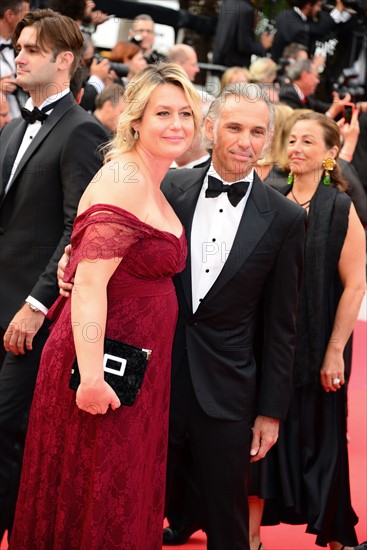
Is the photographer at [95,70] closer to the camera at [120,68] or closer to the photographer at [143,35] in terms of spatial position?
the camera at [120,68]

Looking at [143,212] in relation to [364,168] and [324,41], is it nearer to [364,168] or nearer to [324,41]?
[364,168]

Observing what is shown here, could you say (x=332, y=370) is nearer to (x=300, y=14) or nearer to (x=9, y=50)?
(x=9, y=50)

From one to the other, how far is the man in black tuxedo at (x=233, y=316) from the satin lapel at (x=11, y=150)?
2.49 feet

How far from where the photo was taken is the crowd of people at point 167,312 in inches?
104

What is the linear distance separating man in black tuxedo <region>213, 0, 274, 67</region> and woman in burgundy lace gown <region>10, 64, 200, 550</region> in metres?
7.09

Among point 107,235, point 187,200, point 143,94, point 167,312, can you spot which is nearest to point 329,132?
point 187,200

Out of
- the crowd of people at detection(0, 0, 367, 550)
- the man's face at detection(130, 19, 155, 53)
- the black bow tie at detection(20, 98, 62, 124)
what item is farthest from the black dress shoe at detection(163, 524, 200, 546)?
→ the man's face at detection(130, 19, 155, 53)

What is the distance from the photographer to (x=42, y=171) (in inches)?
133

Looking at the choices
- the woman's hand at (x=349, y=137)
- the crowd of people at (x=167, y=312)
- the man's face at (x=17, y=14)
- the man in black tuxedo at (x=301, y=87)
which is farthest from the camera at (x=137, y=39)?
the crowd of people at (x=167, y=312)

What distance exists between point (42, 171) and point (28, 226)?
0.65 feet

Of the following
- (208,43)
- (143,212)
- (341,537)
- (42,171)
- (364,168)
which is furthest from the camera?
(208,43)

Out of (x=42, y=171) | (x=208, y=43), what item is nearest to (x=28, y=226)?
(x=42, y=171)

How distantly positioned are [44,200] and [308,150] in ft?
3.62

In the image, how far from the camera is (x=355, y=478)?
470cm
